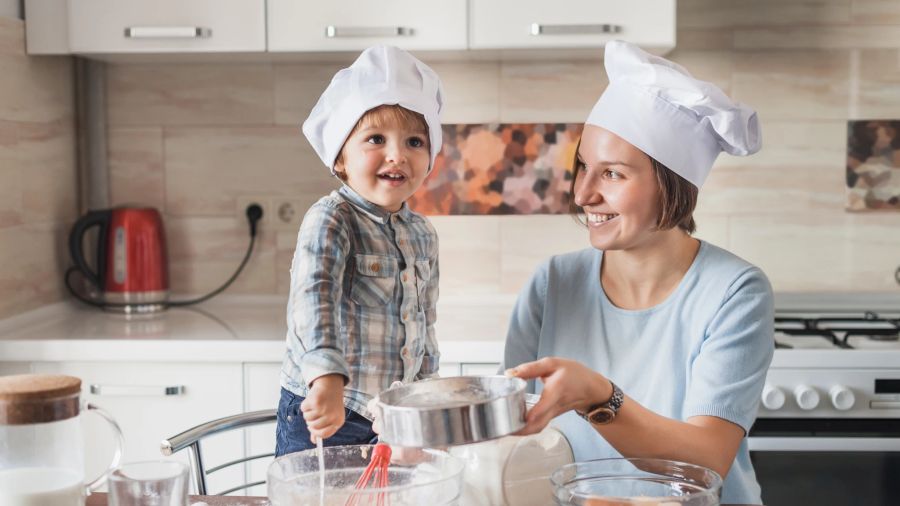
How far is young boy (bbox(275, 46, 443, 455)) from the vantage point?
1.49m

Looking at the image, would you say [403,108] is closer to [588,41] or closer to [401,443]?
[401,443]

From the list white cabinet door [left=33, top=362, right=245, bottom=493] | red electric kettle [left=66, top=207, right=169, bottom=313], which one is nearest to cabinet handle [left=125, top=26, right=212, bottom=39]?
red electric kettle [left=66, top=207, right=169, bottom=313]

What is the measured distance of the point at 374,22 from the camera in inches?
95.8

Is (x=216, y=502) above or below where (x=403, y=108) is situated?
below

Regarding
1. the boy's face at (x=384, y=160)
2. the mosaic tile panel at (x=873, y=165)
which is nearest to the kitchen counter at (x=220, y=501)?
the boy's face at (x=384, y=160)

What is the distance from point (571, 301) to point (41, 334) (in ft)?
4.55

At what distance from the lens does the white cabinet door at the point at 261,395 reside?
2303 mm

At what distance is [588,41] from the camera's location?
2416 millimetres

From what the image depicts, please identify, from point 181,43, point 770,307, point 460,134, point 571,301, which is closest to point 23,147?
point 181,43

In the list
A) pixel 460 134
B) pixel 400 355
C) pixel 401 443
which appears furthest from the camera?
pixel 460 134

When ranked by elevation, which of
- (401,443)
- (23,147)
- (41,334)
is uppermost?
(23,147)

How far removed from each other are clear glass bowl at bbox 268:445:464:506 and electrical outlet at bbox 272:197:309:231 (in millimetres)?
1762

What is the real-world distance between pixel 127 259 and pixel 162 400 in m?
0.54

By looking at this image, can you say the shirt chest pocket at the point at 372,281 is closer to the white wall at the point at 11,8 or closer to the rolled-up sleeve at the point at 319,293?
the rolled-up sleeve at the point at 319,293
